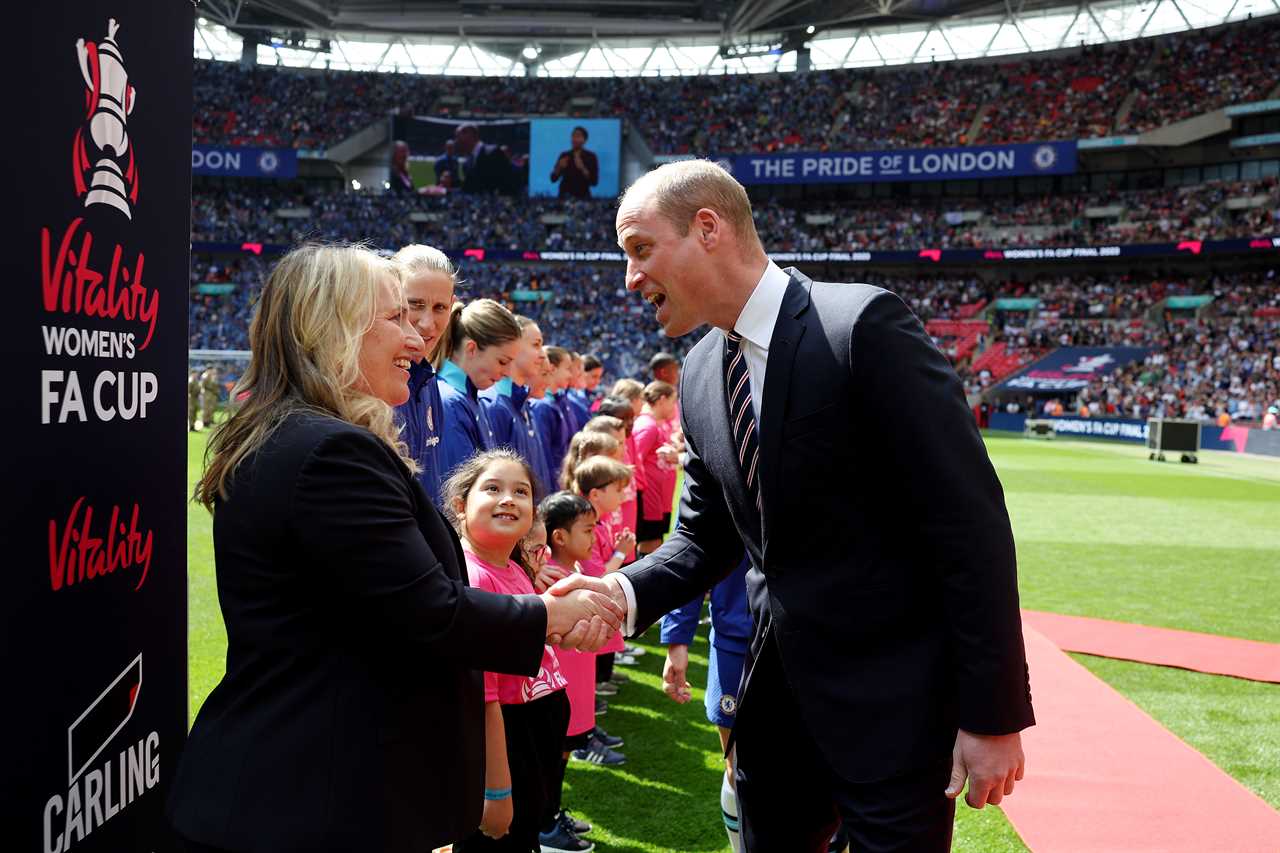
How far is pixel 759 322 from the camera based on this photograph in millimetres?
2299

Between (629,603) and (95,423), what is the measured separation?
4.69ft

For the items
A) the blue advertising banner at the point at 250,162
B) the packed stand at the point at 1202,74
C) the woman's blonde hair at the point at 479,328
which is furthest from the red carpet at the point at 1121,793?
the blue advertising banner at the point at 250,162

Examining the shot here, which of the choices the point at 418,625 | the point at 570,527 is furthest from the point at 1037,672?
the point at 418,625

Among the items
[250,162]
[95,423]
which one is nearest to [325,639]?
[95,423]

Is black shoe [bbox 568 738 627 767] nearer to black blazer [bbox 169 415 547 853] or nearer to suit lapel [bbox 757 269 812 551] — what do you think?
suit lapel [bbox 757 269 812 551]

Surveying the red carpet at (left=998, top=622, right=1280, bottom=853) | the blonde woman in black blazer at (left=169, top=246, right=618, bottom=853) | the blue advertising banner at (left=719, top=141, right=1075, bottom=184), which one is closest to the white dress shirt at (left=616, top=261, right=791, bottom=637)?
the blonde woman in black blazer at (left=169, top=246, right=618, bottom=853)

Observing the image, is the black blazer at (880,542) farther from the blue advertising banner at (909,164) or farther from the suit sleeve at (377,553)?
the blue advertising banner at (909,164)

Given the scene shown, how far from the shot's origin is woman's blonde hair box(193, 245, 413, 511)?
1887 millimetres

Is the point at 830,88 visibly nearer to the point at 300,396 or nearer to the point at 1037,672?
the point at 1037,672

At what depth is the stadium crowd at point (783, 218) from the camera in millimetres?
43438

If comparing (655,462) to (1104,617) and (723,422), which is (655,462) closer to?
(1104,617)

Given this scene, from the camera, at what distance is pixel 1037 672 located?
610cm

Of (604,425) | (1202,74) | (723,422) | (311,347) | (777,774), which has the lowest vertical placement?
(777,774)

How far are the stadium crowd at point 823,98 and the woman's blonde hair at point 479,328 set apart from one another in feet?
152
